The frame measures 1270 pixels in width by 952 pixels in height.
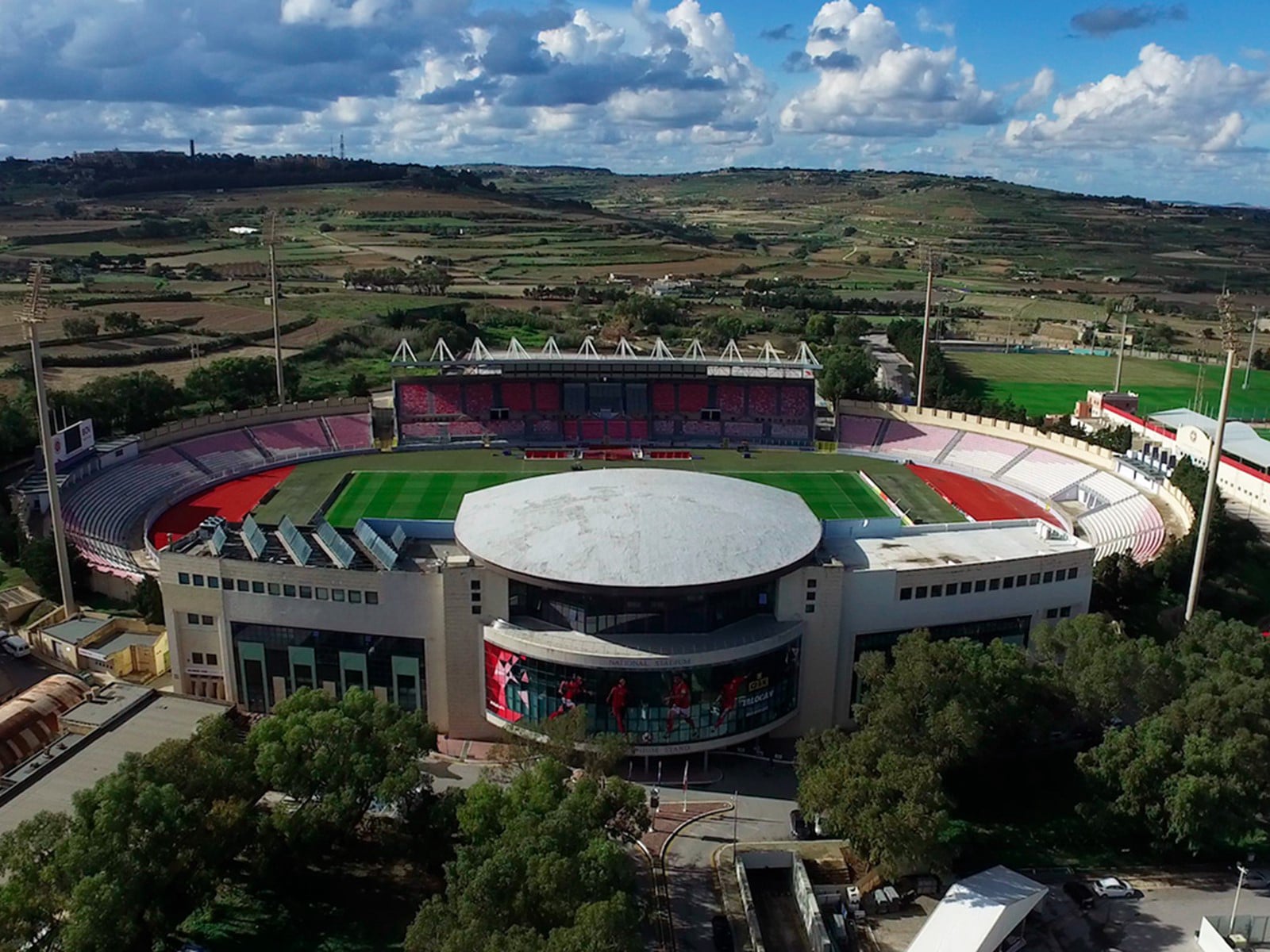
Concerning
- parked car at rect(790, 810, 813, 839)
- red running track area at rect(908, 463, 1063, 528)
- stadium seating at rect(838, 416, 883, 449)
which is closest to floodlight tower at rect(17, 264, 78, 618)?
parked car at rect(790, 810, 813, 839)

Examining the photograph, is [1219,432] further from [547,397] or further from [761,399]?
[547,397]

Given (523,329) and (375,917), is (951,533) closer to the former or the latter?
(375,917)

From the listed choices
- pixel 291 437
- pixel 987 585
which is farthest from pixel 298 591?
pixel 291 437

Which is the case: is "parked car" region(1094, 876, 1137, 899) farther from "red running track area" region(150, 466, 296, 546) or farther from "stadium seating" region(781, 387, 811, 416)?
"stadium seating" region(781, 387, 811, 416)

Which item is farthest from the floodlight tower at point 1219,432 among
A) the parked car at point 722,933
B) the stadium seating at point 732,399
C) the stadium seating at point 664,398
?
the stadium seating at point 664,398

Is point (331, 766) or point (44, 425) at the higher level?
point (44, 425)
